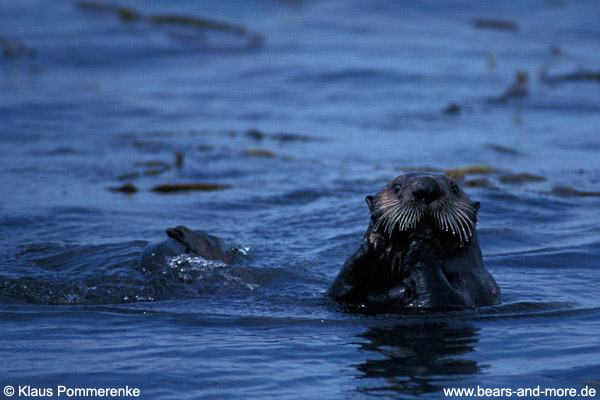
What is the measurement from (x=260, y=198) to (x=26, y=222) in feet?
7.32

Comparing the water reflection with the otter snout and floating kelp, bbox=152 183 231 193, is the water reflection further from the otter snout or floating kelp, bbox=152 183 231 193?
floating kelp, bbox=152 183 231 193

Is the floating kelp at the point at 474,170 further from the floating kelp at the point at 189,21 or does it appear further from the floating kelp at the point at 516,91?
the floating kelp at the point at 189,21

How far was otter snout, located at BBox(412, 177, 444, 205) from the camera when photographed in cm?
450

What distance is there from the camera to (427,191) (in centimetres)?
449

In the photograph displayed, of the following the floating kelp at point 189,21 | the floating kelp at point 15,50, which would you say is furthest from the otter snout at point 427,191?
the floating kelp at point 15,50

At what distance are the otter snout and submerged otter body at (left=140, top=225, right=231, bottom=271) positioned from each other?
1.76m

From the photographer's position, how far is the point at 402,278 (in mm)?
4793

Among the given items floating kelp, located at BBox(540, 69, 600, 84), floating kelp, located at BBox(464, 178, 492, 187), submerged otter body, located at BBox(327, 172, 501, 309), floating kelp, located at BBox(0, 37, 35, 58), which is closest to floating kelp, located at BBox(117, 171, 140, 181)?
floating kelp, located at BBox(464, 178, 492, 187)

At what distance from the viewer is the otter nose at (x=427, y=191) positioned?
4.50m

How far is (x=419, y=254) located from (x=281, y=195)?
396cm

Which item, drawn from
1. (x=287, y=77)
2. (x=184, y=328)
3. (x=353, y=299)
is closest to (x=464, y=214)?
(x=353, y=299)

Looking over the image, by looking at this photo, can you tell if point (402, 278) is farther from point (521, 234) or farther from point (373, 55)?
point (373, 55)

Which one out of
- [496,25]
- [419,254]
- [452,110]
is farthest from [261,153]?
[496,25]

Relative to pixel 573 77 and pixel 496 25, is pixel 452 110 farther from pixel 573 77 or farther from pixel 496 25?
pixel 496 25
